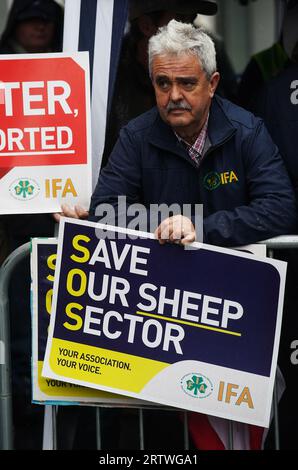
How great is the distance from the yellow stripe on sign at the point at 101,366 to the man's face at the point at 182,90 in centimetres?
92

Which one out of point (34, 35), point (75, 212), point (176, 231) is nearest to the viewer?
point (176, 231)

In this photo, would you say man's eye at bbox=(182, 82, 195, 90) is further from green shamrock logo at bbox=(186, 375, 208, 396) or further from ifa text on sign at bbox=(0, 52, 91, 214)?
green shamrock logo at bbox=(186, 375, 208, 396)

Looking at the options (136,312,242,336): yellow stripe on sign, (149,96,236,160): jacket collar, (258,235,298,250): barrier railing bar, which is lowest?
(136,312,242,336): yellow stripe on sign

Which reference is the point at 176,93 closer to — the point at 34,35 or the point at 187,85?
the point at 187,85

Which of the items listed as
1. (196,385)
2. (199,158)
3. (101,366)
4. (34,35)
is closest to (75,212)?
(199,158)

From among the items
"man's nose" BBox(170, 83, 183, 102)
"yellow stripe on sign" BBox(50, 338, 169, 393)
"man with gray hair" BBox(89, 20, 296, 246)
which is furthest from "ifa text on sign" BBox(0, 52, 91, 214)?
"yellow stripe on sign" BBox(50, 338, 169, 393)

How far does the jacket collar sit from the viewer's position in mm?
4004

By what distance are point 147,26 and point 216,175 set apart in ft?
3.49

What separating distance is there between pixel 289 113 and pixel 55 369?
4.86ft

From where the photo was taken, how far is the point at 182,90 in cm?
398

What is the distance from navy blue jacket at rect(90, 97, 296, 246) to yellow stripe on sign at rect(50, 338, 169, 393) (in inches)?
20.5

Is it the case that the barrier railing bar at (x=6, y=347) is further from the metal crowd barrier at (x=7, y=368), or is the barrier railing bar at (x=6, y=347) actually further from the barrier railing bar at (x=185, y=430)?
the barrier railing bar at (x=185, y=430)

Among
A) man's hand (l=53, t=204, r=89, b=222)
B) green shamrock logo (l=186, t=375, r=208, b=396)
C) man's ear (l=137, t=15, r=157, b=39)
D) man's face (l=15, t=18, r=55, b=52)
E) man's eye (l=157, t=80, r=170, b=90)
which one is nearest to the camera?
green shamrock logo (l=186, t=375, r=208, b=396)

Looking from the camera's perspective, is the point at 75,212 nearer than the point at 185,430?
No
